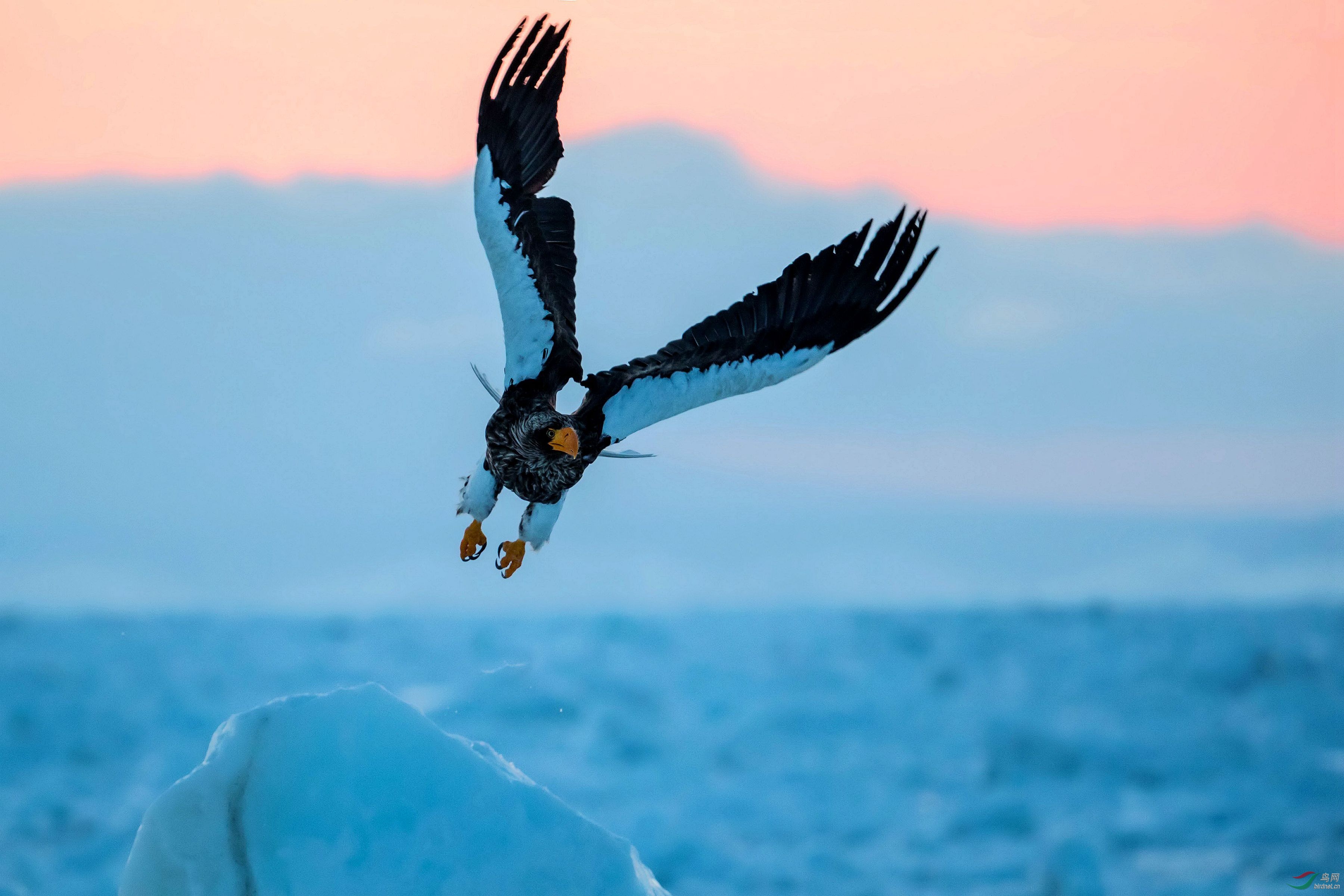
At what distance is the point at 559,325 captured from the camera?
863cm

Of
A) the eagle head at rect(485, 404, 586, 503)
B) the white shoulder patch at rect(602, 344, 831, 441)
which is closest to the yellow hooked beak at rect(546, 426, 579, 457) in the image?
the eagle head at rect(485, 404, 586, 503)

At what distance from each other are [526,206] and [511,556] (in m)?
2.72

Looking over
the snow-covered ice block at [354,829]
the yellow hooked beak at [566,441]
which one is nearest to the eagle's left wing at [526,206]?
the yellow hooked beak at [566,441]

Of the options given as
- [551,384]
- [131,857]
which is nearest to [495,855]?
[131,857]

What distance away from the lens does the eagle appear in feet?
27.2

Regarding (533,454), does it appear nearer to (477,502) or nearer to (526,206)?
(477,502)

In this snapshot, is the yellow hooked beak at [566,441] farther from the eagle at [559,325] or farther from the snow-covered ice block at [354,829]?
the snow-covered ice block at [354,829]

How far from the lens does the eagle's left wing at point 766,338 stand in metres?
8.30

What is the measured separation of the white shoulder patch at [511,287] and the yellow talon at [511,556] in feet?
4.35

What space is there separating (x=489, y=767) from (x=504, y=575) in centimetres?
151

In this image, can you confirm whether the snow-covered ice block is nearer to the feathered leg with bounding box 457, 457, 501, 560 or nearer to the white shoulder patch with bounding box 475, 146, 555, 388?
the feathered leg with bounding box 457, 457, 501, 560

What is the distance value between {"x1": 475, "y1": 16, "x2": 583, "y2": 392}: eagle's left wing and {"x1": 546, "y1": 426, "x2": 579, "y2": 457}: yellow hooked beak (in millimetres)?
689

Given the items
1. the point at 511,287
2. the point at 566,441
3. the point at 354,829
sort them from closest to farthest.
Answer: the point at 566,441 < the point at 354,829 < the point at 511,287

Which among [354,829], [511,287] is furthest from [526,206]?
[354,829]
